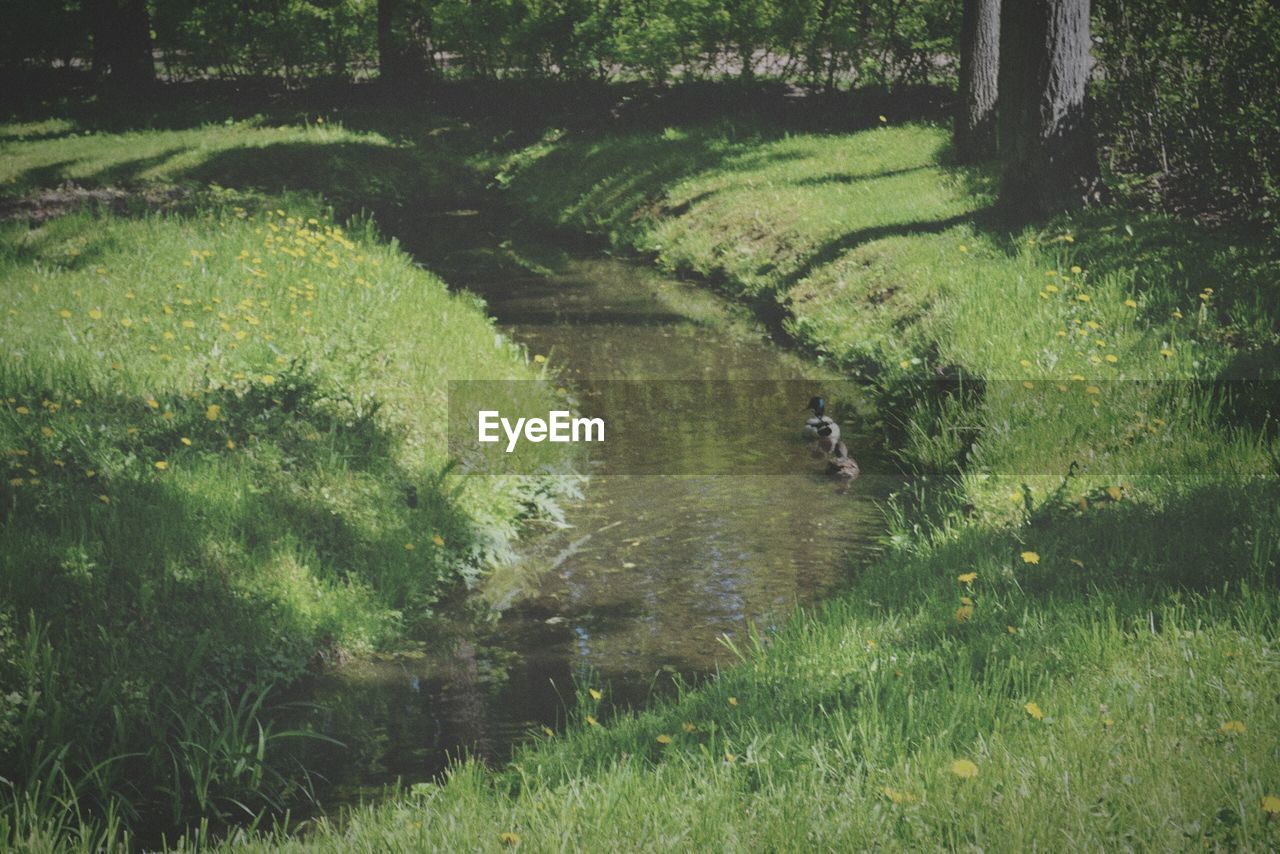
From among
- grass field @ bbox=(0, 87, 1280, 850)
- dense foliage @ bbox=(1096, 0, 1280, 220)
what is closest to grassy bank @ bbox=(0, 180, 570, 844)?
grass field @ bbox=(0, 87, 1280, 850)

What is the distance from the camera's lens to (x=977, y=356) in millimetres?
8469

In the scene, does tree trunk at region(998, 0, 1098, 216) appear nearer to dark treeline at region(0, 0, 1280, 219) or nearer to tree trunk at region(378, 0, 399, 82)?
dark treeline at region(0, 0, 1280, 219)

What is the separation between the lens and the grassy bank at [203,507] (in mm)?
4691

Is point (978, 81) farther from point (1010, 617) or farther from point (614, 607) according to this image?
point (1010, 617)

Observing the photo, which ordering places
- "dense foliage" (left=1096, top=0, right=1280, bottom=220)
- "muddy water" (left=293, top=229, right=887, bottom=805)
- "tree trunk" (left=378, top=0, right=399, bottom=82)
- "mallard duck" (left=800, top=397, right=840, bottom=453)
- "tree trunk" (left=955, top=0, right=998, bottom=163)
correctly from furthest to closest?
"tree trunk" (left=378, top=0, right=399, bottom=82) < "tree trunk" (left=955, top=0, right=998, bottom=163) < "dense foliage" (left=1096, top=0, right=1280, bottom=220) < "mallard duck" (left=800, top=397, right=840, bottom=453) < "muddy water" (left=293, top=229, right=887, bottom=805)

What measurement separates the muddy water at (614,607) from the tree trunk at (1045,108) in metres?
3.76

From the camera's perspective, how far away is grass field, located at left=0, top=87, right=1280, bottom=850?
3434 mm

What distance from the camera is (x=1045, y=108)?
1108cm

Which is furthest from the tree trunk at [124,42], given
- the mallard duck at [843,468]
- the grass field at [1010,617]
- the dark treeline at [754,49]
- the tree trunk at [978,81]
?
the mallard duck at [843,468]

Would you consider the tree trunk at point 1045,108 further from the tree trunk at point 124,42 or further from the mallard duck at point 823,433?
the tree trunk at point 124,42

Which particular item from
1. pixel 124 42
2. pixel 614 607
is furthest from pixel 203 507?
pixel 124 42

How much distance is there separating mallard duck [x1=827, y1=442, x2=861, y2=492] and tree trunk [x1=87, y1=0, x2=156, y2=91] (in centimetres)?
2566

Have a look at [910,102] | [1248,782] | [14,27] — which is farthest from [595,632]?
[14,27]

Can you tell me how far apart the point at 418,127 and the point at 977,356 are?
63.4 ft
